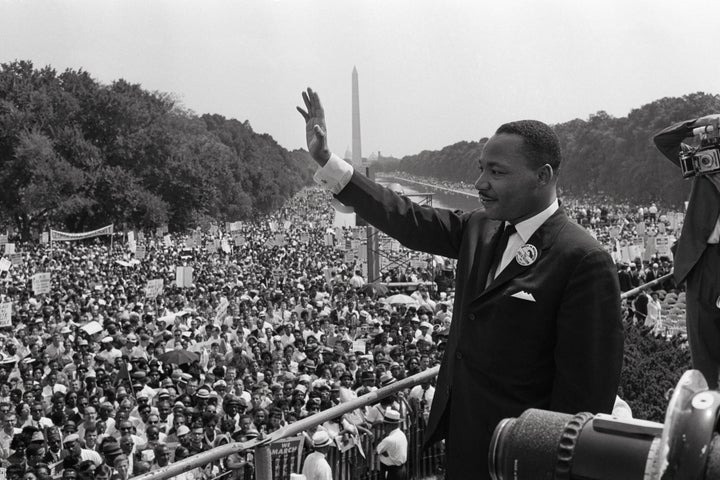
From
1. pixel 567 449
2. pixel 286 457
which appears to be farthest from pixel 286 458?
pixel 567 449

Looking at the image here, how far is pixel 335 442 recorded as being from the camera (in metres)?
5.64

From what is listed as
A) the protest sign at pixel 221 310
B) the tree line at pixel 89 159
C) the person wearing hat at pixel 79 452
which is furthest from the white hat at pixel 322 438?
the tree line at pixel 89 159

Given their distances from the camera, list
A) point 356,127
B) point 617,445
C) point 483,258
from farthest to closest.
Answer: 1. point 356,127
2. point 483,258
3. point 617,445

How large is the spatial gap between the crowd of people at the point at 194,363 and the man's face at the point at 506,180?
6.88 ft

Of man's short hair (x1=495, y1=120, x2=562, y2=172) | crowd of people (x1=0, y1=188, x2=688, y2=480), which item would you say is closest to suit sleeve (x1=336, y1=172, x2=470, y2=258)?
man's short hair (x1=495, y1=120, x2=562, y2=172)

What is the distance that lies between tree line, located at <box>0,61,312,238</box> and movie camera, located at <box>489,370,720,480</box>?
47.8m

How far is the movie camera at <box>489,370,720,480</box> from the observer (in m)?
0.88

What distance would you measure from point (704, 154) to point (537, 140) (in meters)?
0.72

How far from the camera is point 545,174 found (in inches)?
90.8

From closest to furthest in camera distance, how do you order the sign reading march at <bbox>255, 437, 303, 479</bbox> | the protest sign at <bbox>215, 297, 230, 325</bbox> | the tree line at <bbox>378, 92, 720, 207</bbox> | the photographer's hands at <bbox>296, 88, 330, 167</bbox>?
the photographer's hands at <bbox>296, 88, 330, 167</bbox>, the sign reading march at <bbox>255, 437, 303, 479</bbox>, the protest sign at <bbox>215, 297, 230, 325</bbox>, the tree line at <bbox>378, 92, 720, 207</bbox>

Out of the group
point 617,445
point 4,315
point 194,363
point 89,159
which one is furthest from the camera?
point 89,159

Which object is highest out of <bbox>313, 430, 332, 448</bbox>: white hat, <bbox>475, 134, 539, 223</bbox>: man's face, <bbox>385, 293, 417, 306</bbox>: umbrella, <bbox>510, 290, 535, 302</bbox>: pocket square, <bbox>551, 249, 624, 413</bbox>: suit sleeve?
<bbox>475, 134, 539, 223</bbox>: man's face

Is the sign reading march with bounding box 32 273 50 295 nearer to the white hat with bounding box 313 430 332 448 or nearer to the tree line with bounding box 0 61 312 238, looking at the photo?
the white hat with bounding box 313 430 332 448

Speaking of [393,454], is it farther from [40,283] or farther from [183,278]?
[183,278]
